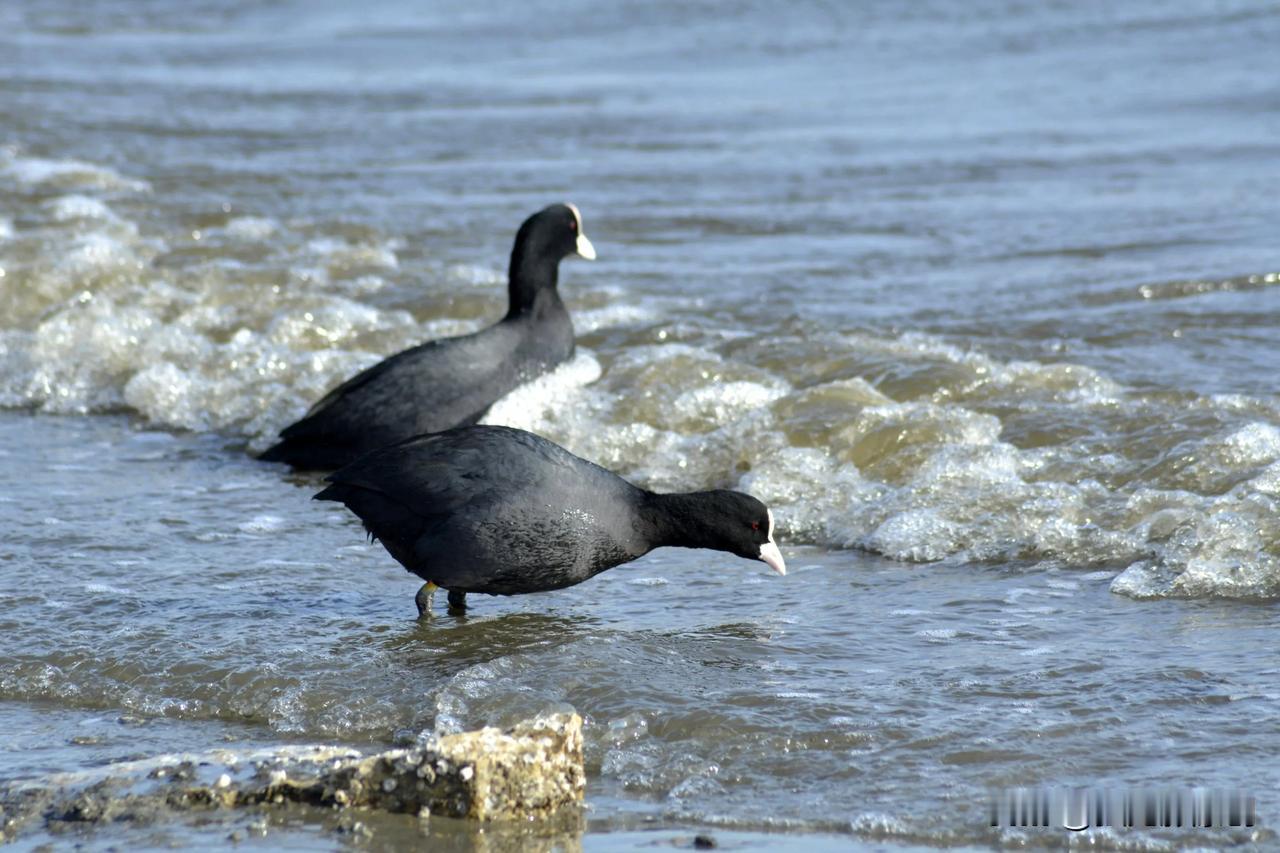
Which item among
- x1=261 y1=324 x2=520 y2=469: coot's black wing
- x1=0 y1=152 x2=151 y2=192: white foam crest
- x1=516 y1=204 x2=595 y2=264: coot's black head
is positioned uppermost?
x1=0 y1=152 x2=151 y2=192: white foam crest

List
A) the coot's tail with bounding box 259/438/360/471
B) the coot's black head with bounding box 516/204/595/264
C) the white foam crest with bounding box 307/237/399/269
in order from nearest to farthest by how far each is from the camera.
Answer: the coot's tail with bounding box 259/438/360/471
the coot's black head with bounding box 516/204/595/264
the white foam crest with bounding box 307/237/399/269

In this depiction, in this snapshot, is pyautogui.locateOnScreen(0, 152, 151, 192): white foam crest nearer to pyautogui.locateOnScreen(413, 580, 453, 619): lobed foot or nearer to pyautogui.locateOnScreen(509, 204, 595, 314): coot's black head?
pyautogui.locateOnScreen(509, 204, 595, 314): coot's black head

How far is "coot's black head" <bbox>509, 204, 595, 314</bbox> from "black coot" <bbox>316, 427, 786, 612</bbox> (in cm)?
236

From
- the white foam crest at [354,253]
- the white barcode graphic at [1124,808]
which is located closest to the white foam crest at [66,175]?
the white foam crest at [354,253]

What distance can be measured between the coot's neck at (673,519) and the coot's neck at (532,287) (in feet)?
8.02

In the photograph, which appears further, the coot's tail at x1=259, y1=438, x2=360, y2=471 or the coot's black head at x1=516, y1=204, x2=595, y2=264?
A: the coot's black head at x1=516, y1=204, x2=595, y2=264

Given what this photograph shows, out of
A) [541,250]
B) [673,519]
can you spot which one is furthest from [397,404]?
[673,519]

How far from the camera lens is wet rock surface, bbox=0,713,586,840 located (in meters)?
3.48

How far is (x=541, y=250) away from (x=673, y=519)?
9.39 feet

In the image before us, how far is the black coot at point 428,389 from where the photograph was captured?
675 centimetres

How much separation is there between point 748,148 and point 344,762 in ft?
31.7

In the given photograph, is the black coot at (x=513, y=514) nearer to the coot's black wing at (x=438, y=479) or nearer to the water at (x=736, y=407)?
the coot's black wing at (x=438, y=479)

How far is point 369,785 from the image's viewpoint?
3523mm

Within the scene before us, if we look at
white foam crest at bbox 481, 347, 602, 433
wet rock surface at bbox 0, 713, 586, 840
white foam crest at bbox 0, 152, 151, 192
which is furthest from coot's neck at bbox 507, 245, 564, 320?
white foam crest at bbox 0, 152, 151, 192
